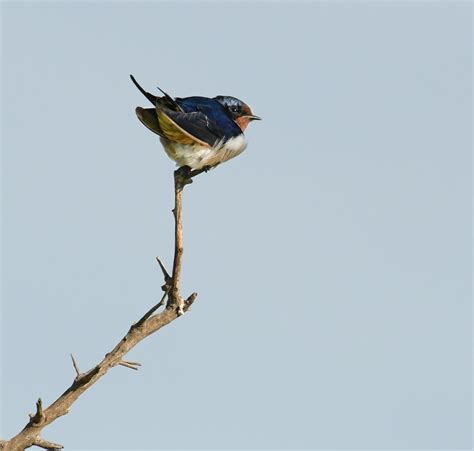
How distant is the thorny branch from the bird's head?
2.03 meters

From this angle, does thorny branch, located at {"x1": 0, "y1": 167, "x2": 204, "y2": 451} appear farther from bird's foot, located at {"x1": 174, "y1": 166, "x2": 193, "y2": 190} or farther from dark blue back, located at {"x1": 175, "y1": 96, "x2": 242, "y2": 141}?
dark blue back, located at {"x1": 175, "y1": 96, "x2": 242, "y2": 141}

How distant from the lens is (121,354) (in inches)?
370

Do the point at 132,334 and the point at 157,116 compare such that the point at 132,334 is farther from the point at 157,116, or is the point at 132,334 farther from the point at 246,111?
the point at 246,111

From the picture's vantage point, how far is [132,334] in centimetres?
952

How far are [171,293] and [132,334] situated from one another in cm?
48

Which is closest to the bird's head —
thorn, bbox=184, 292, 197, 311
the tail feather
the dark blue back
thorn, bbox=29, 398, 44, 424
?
the dark blue back

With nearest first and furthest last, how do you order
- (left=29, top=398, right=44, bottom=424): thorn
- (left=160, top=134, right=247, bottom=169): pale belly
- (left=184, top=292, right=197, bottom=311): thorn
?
(left=29, top=398, right=44, bottom=424): thorn, (left=184, top=292, right=197, bottom=311): thorn, (left=160, top=134, right=247, bottom=169): pale belly

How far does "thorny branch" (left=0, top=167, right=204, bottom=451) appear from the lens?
909 centimetres

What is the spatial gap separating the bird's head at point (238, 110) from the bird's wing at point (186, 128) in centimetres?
125

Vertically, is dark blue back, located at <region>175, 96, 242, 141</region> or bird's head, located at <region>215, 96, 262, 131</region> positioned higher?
bird's head, located at <region>215, 96, 262, 131</region>

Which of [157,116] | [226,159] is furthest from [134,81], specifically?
[226,159]

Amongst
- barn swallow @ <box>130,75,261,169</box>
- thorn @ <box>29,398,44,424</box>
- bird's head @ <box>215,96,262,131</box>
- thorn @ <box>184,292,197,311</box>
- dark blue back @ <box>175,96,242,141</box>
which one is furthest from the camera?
bird's head @ <box>215,96,262,131</box>

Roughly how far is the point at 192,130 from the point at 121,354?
2.23 metres

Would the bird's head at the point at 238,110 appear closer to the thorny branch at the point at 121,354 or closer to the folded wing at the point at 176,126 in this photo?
the folded wing at the point at 176,126
